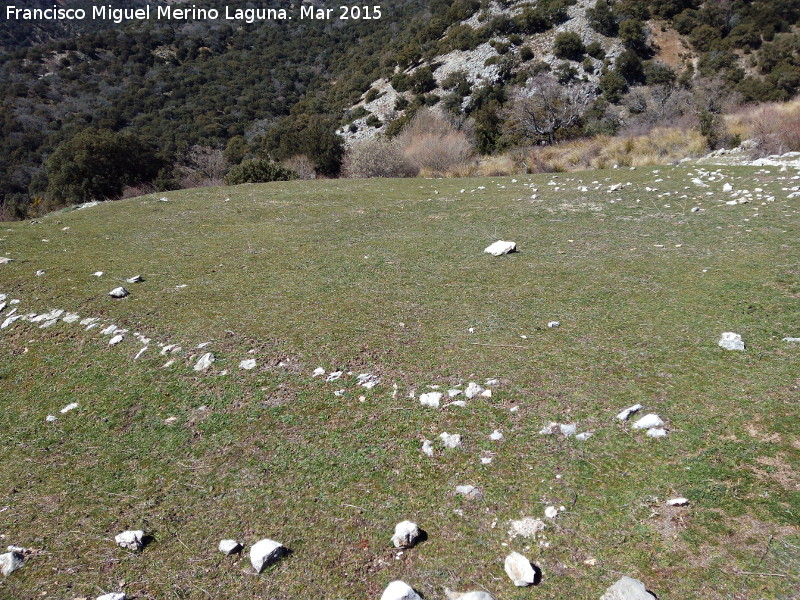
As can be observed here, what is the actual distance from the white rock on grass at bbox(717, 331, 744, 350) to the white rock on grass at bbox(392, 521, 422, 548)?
259 centimetres

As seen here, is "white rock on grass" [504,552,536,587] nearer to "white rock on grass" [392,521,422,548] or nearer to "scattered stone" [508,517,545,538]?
"scattered stone" [508,517,545,538]

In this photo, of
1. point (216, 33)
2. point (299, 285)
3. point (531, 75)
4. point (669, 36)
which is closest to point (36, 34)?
point (216, 33)

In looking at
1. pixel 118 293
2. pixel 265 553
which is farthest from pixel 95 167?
pixel 265 553

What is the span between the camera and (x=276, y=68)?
5122cm

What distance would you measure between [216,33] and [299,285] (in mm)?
58608

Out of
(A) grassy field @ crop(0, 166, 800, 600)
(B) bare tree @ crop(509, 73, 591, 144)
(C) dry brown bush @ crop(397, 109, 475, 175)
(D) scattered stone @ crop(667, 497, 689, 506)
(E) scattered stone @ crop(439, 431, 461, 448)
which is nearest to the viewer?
(A) grassy field @ crop(0, 166, 800, 600)

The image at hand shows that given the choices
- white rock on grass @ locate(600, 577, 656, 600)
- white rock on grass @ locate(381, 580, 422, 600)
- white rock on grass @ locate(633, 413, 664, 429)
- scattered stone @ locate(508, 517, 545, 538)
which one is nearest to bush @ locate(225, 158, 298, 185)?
white rock on grass @ locate(633, 413, 664, 429)

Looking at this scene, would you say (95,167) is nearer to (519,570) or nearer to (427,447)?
(427,447)

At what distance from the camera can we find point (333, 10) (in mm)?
60062

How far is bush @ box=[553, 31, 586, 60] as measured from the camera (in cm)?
4166

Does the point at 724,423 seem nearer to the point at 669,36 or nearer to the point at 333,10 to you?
the point at 669,36

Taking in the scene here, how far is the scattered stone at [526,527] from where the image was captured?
2.29 m

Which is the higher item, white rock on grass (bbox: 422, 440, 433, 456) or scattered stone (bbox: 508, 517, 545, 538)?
white rock on grass (bbox: 422, 440, 433, 456)

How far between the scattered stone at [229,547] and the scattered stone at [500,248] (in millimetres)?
4708
